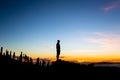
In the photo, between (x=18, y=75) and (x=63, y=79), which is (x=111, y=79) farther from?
(x=18, y=75)

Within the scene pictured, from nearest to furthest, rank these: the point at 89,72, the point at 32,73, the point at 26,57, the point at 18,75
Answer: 1. the point at 18,75
2. the point at 32,73
3. the point at 89,72
4. the point at 26,57

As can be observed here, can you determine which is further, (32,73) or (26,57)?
(26,57)

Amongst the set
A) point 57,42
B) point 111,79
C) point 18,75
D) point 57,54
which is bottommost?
point 111,79

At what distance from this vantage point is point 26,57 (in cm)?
2866

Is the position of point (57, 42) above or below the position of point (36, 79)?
above

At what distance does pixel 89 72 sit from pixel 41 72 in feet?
22.2

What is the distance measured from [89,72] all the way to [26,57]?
1179 cm

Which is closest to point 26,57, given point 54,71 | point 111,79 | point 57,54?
point 57,54

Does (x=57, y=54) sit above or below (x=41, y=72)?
above

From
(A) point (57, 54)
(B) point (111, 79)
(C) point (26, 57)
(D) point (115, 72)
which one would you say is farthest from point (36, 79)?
(D) point (115, 72)

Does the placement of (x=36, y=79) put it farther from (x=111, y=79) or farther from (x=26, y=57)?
(x=111, y=79)

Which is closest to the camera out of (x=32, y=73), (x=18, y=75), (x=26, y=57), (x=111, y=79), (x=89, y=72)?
(x=18, y=75)

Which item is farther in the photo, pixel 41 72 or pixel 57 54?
pixel 57 54

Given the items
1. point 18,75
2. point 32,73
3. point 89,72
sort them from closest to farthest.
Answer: point 18,75
point 32,73
point 89,72
